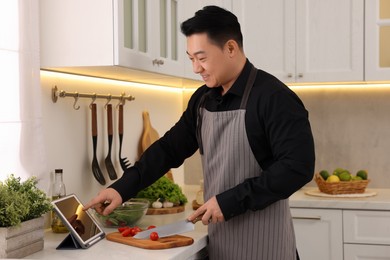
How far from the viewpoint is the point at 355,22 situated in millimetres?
3711

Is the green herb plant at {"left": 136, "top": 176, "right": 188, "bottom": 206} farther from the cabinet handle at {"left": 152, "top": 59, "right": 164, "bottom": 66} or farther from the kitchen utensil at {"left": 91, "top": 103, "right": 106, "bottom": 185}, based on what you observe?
the cabinet handle at {"left": 152, "top": 59, "right": 164, "bottom": 66}

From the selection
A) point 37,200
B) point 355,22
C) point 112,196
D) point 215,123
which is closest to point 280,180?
point 215,123

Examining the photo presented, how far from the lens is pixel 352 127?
13.4 ft

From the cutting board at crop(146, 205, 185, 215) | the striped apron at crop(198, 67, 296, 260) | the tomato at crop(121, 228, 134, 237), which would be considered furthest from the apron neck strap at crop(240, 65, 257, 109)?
the cutting board at crop(146, 205, 185, 215)

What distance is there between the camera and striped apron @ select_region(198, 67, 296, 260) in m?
2.44

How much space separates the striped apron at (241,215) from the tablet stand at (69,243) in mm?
543

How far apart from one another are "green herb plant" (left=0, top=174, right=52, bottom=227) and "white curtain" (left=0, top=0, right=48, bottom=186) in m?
0.11

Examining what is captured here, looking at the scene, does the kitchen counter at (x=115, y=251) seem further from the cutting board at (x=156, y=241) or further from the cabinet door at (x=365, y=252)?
the cabinet door at (x=365, y=252)

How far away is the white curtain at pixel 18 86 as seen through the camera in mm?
2322

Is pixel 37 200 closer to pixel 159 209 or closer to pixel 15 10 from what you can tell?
pixel 15 10

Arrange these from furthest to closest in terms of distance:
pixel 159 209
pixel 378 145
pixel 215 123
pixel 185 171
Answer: pixel 185 171 < pixel 378 145 < pixel 159 209 < pixel 215 123

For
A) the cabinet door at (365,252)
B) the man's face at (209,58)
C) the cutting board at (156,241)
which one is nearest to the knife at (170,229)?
the cutting board at (156,241)

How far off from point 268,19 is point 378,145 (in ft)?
3.29

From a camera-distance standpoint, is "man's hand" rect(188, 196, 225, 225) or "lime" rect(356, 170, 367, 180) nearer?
"man's hand" rect(188, 196, 225, 225)
